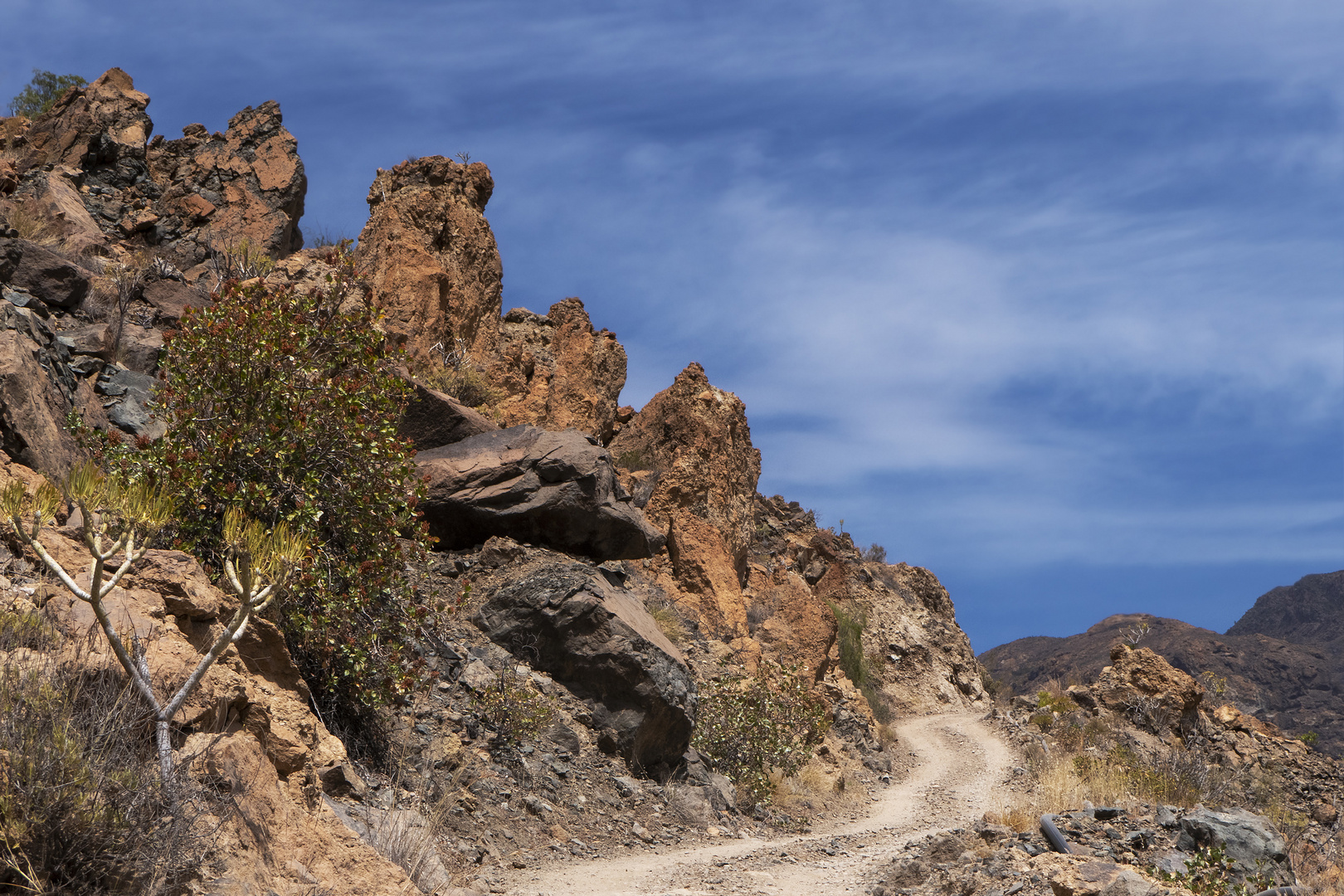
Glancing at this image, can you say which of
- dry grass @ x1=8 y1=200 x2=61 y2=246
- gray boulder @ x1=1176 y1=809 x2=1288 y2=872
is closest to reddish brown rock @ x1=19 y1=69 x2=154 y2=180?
dry grass @ x1=8 y1=200 x2=61 y2=246

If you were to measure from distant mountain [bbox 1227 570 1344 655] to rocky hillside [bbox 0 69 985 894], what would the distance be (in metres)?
91.2

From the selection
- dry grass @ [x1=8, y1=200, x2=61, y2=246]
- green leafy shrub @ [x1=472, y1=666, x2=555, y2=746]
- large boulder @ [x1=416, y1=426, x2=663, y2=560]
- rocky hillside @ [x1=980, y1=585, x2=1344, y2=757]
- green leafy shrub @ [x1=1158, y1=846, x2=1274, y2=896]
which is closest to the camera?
green leafy shrub @ [x1=1158, y1=846, x2=1274, y2=896]

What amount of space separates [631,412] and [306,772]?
62.3 feet

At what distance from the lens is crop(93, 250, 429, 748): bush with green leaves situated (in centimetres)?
862

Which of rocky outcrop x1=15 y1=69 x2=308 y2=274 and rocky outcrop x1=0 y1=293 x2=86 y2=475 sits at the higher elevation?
rocky outcrop x1=15 y1=69 x2=308 y2=274

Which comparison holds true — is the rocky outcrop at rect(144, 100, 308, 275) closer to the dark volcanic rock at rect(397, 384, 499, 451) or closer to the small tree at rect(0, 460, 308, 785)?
the dark volcanic rock at rect(397, 384, 499, 451)

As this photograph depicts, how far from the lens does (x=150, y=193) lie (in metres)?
19.0

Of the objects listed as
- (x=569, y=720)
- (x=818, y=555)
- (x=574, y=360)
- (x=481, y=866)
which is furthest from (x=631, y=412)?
(x=481, y=866)

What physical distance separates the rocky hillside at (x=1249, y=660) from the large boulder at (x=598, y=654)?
37898 millimetres

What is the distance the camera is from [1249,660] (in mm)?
68688

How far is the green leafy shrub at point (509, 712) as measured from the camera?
34.3ft

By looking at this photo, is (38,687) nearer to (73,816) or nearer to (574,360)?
(73,816)

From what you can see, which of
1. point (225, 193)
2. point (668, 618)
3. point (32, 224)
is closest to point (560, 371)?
point (668, 618)

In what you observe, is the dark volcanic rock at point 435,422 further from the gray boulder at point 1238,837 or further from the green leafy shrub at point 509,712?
the gray boulder at point 1238,837
